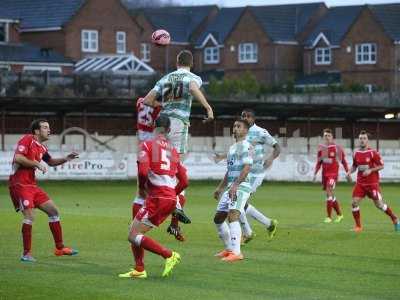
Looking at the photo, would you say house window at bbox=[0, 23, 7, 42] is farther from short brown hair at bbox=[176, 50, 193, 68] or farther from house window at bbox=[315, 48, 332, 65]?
short brown hair at bbox=[176, 50, 193, 68]

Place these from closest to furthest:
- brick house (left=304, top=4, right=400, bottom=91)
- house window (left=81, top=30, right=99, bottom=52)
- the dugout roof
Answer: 1. the dugout roof
2. house window (left=81, top=30, right=99, bottom=52)
3. brick house (left=304, top=4, right=400, bottom=91)

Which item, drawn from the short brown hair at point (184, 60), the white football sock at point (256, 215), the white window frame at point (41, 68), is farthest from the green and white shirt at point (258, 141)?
the white window frame at point (41, 68)

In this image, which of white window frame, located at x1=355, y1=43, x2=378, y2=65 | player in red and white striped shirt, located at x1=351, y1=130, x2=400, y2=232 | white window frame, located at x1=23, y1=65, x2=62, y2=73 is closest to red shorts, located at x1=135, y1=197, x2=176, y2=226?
player in red and white striped shirt, located at x1=351, y1=130, x2=400, y2=232

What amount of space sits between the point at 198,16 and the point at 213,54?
28.0 ft

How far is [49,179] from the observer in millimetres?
46875

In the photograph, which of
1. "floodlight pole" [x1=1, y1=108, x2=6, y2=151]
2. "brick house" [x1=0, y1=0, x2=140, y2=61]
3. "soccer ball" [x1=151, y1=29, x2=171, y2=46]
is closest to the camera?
"soccer ball" [x1=151, y1=29, x2=171, y2=46]

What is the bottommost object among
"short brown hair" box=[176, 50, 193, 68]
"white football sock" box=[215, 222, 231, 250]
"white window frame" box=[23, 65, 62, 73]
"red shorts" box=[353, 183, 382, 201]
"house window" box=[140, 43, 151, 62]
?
"white football sock" box=[215, 222, 231, 250]

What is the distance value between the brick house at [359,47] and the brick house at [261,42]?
5.64 ft

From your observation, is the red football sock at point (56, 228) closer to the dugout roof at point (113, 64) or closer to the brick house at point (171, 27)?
the dugout roof at point (113, 64)

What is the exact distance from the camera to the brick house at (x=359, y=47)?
325 ft

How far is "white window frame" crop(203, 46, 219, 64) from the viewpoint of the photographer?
110000mm

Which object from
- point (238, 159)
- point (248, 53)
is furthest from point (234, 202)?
point (248, 53)

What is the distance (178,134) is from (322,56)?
88761mm

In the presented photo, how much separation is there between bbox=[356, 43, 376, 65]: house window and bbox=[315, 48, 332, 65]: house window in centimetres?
360
